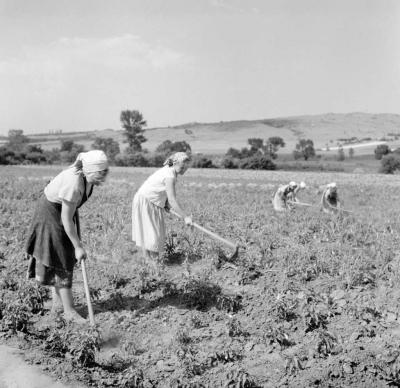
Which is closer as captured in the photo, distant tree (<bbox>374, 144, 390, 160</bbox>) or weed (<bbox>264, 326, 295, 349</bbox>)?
weed (<bbox>264, 326, 295, 349</bbox>)

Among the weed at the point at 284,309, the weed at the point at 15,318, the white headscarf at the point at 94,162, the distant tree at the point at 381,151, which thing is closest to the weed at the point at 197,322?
the weed at the point at 284,309

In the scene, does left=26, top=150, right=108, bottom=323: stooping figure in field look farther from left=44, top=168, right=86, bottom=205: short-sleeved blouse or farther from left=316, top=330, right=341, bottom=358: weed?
left=316, top=330, right=341, bottom=358: weed

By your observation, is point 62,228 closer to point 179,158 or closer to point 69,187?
point 69,187

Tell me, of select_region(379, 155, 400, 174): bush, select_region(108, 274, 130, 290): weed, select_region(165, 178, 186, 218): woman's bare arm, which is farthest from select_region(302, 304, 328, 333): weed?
select_region(379, 155, 400, 174): bush

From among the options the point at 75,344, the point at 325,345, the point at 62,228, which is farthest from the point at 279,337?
the point at 62,228

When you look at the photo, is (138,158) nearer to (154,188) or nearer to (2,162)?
(2,162)

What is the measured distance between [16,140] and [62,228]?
71.3 metres

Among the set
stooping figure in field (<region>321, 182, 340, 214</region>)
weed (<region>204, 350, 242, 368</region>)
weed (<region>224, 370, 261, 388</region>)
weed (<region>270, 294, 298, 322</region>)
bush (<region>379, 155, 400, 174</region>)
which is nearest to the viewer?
weed (<region>224, 370, 261, 388</region>)

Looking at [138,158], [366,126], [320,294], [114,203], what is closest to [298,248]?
[320,294]

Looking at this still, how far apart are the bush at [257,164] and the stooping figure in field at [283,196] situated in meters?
29.5

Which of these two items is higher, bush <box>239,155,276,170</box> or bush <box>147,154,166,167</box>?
bush <box>147,154,166,167</box>

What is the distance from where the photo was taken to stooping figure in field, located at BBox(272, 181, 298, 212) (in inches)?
413

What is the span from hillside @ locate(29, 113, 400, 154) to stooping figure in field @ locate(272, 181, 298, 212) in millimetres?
52200

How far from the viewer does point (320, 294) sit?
16.7ft
